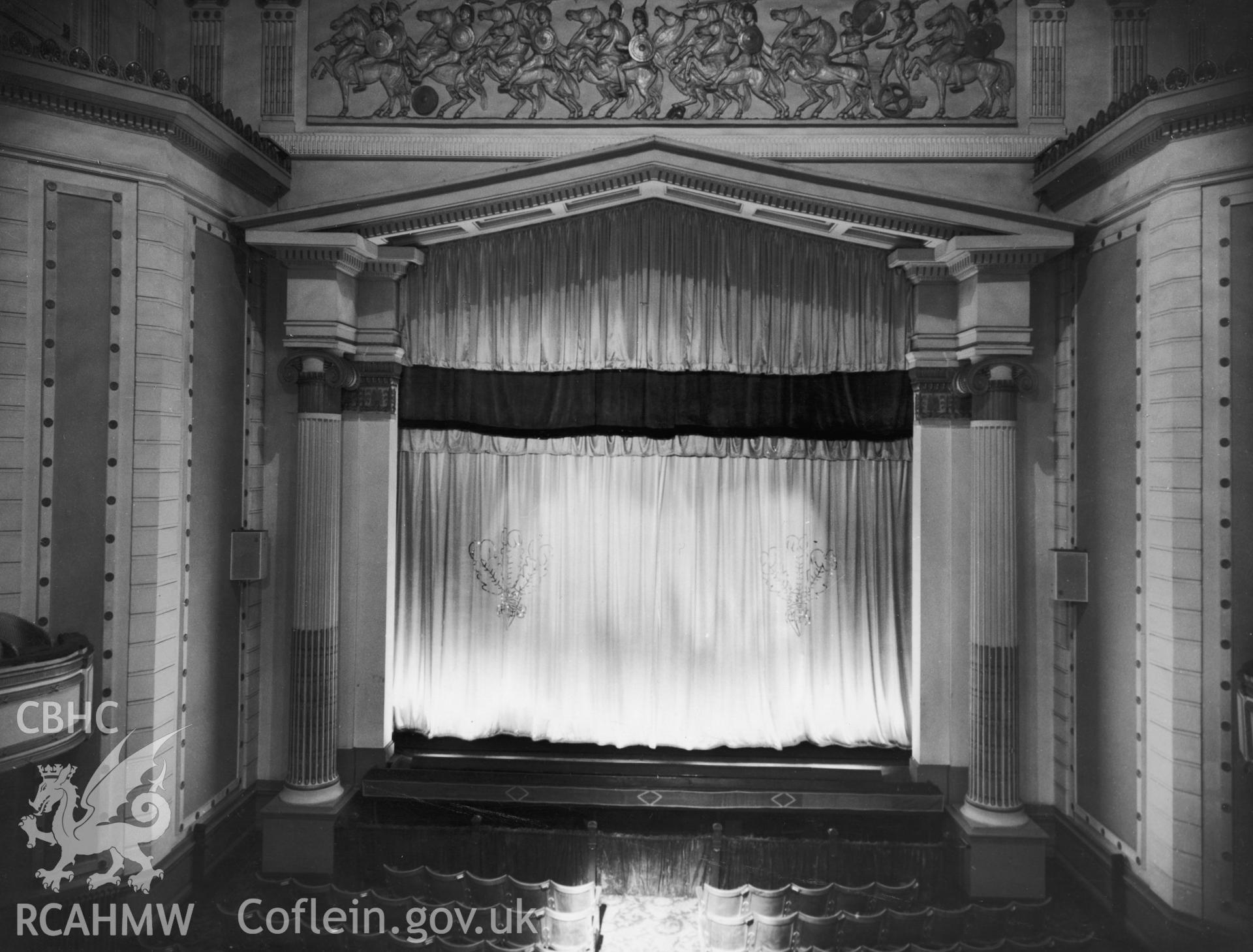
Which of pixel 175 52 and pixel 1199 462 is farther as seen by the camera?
pixel 175 52

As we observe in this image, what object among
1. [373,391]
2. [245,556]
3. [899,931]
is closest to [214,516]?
[245,556]

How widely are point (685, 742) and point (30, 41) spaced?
567 cm

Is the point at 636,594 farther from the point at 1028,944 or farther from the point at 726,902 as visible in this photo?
the point at 1028,944

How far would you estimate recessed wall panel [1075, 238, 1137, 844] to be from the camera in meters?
4.61

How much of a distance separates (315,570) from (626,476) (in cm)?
222

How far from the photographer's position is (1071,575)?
5020 millimetres

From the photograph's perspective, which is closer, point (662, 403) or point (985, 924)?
point (985, 924)

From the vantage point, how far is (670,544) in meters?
5.95

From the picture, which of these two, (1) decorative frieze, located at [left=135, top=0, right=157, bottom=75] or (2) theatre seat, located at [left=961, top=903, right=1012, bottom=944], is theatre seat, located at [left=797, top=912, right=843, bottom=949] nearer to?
(2) theatre seat, located at [left=961, top=903, right=1012, bottom=944]

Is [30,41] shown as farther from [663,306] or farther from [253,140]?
[663,306]

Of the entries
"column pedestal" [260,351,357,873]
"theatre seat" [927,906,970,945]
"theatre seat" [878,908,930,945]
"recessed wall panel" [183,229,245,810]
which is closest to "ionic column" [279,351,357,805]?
"column pedestal" [260,351,357,873]

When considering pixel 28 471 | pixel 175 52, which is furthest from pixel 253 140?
pixel 28 471

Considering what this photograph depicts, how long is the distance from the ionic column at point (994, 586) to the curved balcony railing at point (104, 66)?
16.1 feet

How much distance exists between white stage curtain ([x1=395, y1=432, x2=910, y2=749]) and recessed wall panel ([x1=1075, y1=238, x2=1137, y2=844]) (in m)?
1.29
